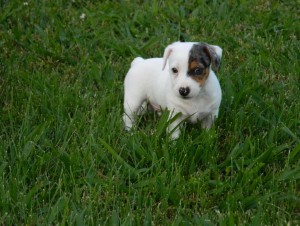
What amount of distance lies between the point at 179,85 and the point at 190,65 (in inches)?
6.3

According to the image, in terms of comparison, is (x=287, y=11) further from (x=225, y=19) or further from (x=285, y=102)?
(x=285, y=102)

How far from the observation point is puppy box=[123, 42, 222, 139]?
439 centimetres

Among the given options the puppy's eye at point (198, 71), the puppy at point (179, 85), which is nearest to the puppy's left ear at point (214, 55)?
the puppy at point (179, 85)

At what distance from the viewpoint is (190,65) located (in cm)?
436

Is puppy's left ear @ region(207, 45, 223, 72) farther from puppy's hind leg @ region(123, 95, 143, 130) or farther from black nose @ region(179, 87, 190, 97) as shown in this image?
puppy's hind leg @ region(123, 95, 143, 130)

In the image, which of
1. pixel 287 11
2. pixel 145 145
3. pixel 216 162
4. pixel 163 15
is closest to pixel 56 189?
pixel 145 145

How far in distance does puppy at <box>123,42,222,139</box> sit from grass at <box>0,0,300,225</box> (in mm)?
150

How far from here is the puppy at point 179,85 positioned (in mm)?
4387

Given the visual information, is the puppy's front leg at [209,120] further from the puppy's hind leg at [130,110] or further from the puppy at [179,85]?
the puppy's hind leg at [130,110]

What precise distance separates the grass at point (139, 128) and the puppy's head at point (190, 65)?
419mm

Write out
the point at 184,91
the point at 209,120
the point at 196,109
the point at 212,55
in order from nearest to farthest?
the point at 184,91 → the point at 212,55 → the point at 196,109 → the point at 209,120

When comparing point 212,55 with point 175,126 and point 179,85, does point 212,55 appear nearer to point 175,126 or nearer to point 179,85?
point 179,85

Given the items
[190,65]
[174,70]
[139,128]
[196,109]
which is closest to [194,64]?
[190,65]

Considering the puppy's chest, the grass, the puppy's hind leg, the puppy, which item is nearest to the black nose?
the puppy
